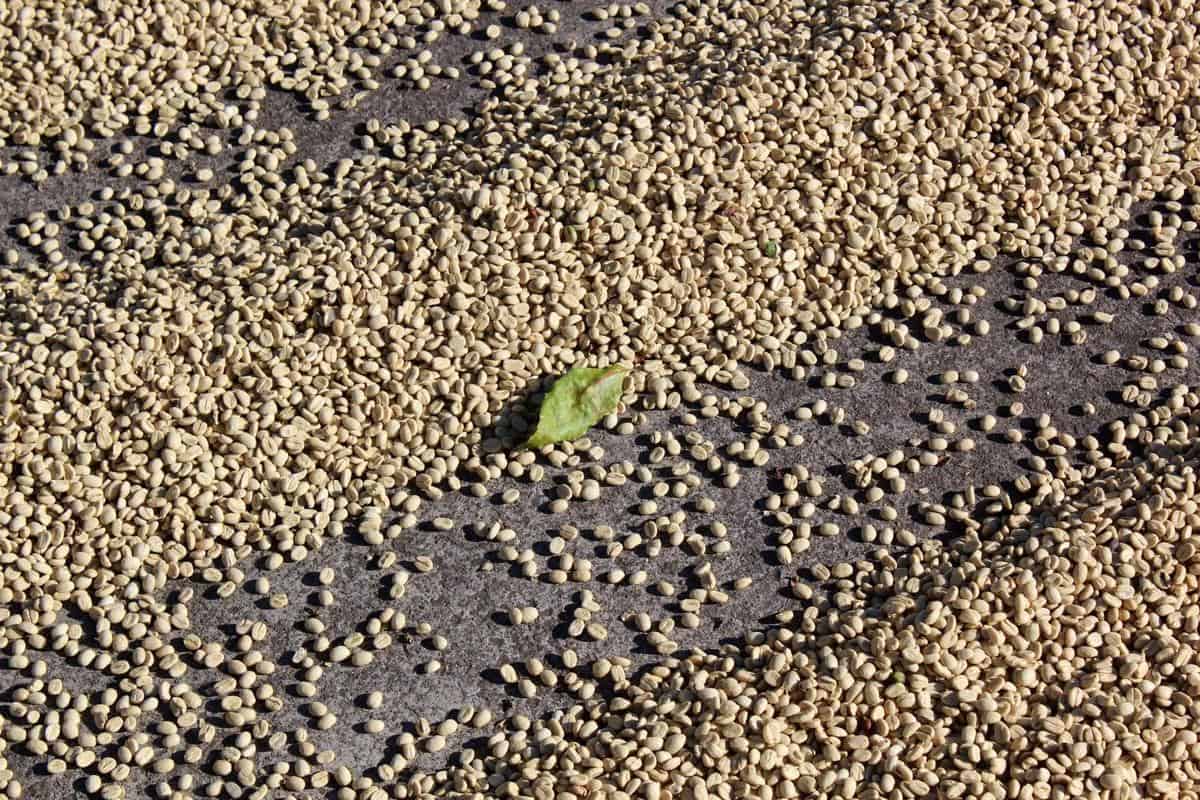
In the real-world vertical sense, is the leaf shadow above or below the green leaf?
below

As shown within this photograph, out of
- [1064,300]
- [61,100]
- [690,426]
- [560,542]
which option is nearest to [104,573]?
[560,542]

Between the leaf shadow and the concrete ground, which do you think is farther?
the leaf shadow

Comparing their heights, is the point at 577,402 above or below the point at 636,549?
above

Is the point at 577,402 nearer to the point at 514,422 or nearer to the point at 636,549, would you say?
the point at 514,422

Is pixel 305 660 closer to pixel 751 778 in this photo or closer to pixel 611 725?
pixel 611 725

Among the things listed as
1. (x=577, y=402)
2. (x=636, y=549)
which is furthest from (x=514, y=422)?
(x=636, y=549)

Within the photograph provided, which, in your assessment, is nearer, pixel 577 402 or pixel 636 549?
pixel 636 549
